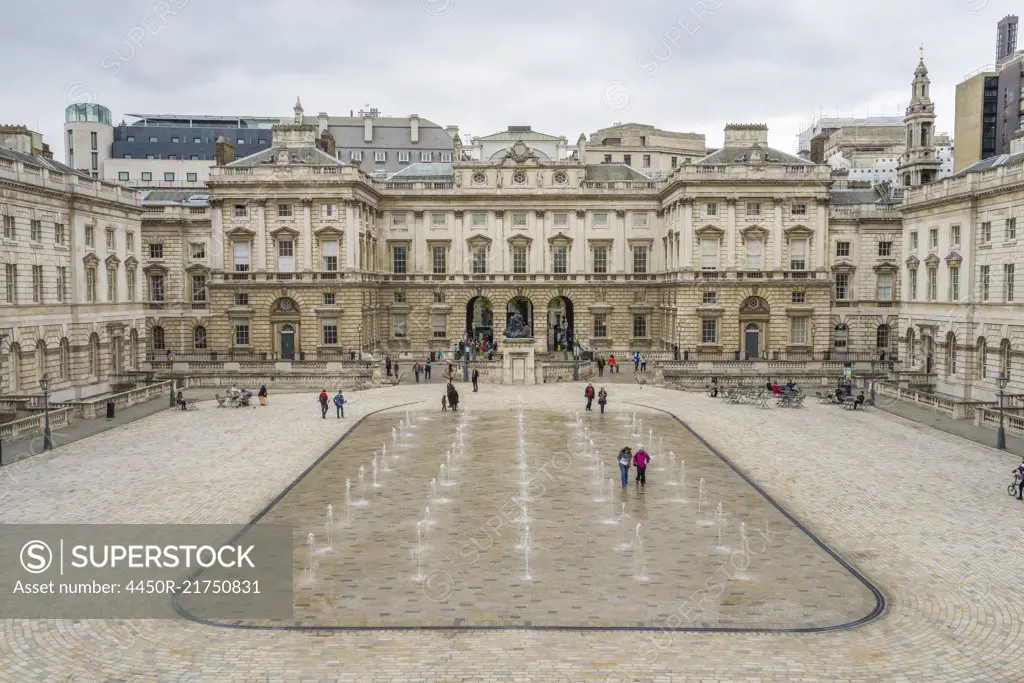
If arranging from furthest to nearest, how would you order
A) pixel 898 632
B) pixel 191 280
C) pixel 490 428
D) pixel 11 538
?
1. pixel 191 280
2. pixel 490 428
3. pixel 11 538
4. pixel 898 632

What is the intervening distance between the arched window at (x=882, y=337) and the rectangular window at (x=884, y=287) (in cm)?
240

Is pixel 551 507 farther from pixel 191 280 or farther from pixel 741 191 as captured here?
pixel 191 280

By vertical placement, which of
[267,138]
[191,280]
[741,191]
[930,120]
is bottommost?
[191,280]

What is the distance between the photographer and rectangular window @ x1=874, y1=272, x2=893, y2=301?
69938 millimetres

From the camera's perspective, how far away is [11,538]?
22.0m

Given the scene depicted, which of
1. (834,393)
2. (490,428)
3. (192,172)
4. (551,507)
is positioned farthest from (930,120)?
(192,172)

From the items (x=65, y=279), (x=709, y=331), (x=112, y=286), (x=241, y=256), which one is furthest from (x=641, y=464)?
(x=241, y=256)

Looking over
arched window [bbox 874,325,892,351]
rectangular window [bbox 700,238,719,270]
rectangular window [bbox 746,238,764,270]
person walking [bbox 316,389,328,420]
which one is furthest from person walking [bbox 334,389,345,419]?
arched window [bbox 874,325,892,351]

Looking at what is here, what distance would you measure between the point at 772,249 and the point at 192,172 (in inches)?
2795

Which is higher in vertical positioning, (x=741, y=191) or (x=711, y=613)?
(x=741, y=191)

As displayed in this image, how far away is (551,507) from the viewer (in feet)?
81.9

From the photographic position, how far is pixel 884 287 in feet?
230

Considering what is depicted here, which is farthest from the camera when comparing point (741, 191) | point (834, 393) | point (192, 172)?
point (192, 172)

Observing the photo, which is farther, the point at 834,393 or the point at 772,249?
the point at 772,249
